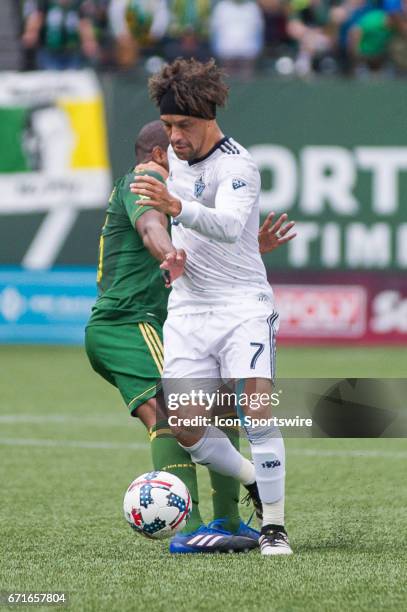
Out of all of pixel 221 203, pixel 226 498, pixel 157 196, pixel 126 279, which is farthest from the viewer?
pixel 126 279

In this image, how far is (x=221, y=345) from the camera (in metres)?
6.10

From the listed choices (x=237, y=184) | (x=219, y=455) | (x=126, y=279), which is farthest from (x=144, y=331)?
(x=237, y=184)

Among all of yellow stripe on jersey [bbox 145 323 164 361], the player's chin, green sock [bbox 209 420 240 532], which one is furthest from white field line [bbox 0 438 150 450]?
the player's chin

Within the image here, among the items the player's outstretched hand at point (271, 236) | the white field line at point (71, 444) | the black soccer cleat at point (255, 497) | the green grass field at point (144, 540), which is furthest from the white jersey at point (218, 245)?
the white field line at point (71, 444)

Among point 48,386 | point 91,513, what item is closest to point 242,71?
point 48,386

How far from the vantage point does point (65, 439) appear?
10.5 m

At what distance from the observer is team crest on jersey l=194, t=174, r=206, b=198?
238 inches

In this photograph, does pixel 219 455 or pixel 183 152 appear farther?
pixel 219 455

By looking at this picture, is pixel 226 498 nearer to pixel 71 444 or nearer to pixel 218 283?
pixel 218 283

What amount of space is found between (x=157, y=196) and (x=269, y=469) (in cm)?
135

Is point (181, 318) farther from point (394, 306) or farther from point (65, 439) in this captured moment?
point (394, 306)

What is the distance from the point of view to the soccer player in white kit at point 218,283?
232 inches

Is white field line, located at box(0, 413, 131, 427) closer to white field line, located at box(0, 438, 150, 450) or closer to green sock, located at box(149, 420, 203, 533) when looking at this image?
white field line, located at box(0, 438, 150, 450)

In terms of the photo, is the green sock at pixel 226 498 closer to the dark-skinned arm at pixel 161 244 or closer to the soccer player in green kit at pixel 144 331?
the soccer player in green kit at pixel 144 331
